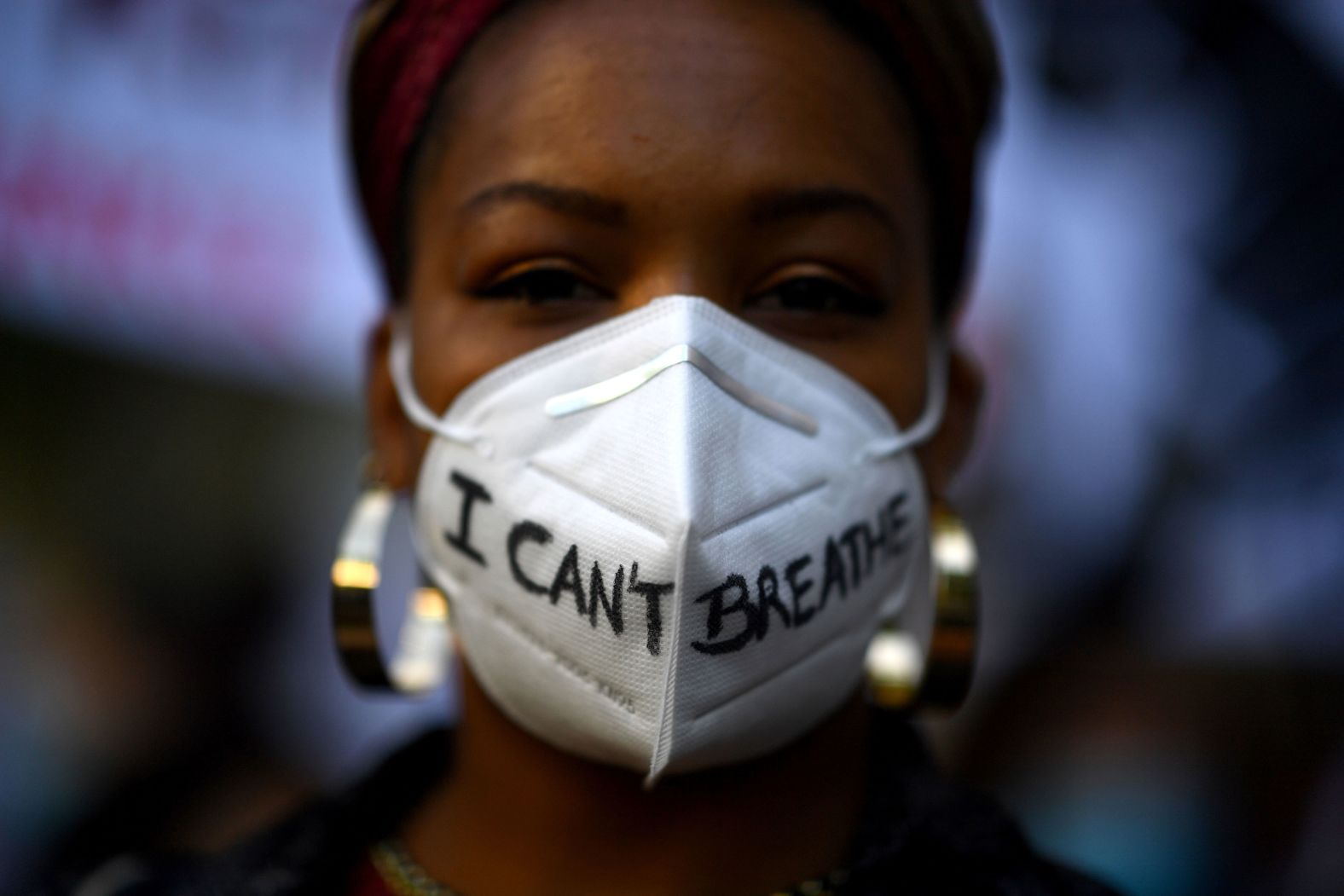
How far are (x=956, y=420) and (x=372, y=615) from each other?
0.87 metres

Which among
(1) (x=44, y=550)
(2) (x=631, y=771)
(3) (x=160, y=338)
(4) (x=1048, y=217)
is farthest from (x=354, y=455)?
(2) (x=631, y=771)

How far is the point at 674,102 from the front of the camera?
124 centimetres

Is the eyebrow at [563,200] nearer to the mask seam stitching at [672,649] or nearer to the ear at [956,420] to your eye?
the mask seam stitching at [672,649]

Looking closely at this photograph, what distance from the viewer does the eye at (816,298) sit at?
129cm

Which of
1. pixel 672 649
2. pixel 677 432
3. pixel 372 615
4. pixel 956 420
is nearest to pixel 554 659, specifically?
pixel 672 649

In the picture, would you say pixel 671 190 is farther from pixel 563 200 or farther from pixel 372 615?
pixel 372 615

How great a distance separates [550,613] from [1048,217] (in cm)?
255

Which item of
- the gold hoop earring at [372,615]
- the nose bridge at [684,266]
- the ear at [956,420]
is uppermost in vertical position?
the nose bridge at [684,266]

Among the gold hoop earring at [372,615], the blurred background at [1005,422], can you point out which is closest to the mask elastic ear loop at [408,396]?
the gold hoop earring at [372,615]

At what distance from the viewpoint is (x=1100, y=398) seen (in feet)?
10.6

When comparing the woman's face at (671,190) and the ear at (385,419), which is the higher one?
the woman's face at (671,190)

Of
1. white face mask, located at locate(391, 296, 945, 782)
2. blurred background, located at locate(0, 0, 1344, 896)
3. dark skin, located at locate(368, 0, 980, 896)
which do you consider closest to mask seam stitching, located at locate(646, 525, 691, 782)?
white face mask, located at locate(391, 296, 945, 782)

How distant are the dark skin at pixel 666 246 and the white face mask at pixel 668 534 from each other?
67 mm

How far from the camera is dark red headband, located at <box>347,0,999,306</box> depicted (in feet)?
4.66
